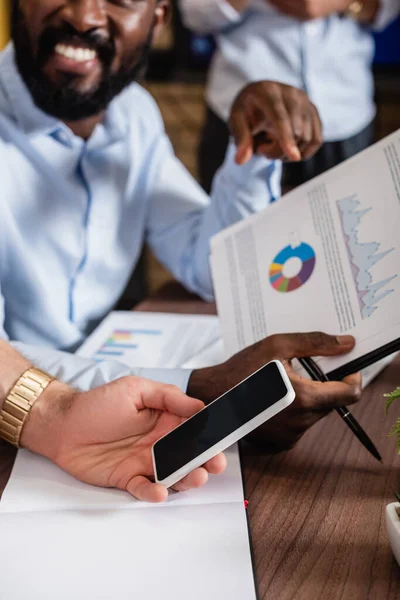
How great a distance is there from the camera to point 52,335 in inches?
46.5

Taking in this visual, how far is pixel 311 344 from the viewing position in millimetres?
728

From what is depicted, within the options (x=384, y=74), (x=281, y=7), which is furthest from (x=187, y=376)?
(x=384, y=74)

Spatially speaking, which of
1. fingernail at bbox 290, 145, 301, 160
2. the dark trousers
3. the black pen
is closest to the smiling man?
fingernail at bbox 290, 145, 301, 160

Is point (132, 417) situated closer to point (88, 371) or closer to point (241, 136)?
point (88, 371)

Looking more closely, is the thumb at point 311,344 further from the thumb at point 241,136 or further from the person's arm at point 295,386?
the thumb at point 241,136

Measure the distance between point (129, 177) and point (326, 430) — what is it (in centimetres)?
69

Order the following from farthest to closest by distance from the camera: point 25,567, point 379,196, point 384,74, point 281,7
→ 1. point 384,74
2. point 281,7
3. point 379,196
4. point 25,567

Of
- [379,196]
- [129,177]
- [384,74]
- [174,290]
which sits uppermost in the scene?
[379,196]

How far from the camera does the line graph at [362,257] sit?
726mm

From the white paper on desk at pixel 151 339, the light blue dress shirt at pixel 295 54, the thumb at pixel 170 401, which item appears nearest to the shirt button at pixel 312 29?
the light blue dress shirt at pixel 295 54

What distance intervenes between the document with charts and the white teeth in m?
Result: 0.46

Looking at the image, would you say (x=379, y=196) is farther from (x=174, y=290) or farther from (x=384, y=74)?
(x=384, y=74)

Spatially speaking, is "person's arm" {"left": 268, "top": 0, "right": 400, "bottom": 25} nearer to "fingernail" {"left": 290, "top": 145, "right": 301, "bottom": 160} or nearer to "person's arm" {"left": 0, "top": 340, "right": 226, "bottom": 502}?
"fingernail" {"left": 290, "top": 145, "right": 301, "bottom": 160}

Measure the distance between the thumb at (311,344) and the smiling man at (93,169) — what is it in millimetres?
332
